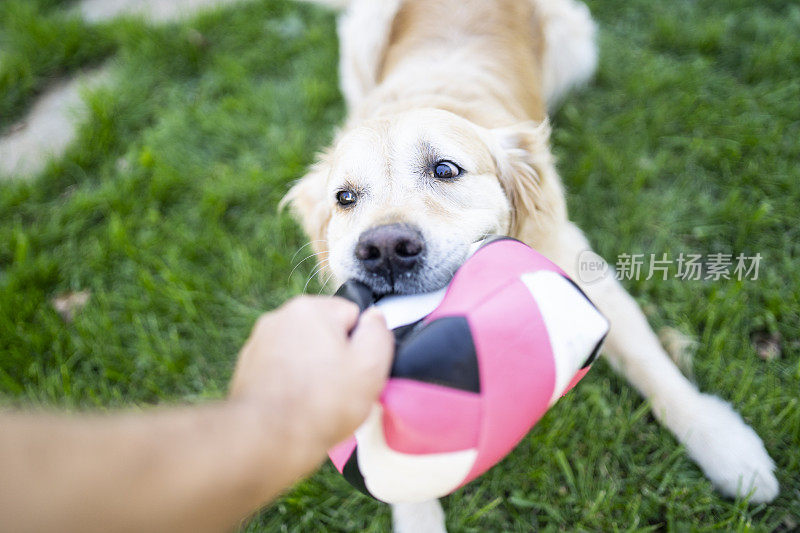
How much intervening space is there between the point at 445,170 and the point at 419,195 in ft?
0.64

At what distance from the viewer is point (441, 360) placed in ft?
4.00

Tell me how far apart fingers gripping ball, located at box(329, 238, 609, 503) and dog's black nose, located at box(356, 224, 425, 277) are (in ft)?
0.84

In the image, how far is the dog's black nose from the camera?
1.70m

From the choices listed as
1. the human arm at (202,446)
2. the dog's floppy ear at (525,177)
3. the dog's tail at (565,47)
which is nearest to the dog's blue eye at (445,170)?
the dog's floppy ear at (525,177)

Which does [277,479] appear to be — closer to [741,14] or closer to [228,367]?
[228,367]

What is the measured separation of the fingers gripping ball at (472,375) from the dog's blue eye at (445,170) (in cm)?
73

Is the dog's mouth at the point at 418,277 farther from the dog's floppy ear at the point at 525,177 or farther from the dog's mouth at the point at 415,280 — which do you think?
the dog's floppy ear at the point at 525,177

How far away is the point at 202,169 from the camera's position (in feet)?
12.1

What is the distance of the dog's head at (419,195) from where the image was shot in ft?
5.67

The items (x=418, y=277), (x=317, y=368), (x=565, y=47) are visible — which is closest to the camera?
(x=317, y=368)

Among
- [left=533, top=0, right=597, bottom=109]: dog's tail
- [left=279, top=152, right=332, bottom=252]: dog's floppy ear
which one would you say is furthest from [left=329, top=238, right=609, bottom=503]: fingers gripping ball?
[left=533, top=0, right=597, bottom=109]: dog's tail

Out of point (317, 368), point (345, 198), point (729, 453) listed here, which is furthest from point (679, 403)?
point (317, 368)

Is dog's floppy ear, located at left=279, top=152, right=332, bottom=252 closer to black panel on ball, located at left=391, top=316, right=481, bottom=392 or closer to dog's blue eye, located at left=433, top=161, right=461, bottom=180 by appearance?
dog's blue eye, located at left=433, top=161, right=461, bottom=180

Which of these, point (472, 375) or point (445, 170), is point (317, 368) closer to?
point (472, 375)
